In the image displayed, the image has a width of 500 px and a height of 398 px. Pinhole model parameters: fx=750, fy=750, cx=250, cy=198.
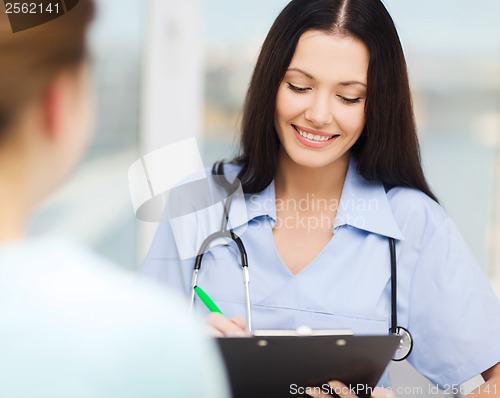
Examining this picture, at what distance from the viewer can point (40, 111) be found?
1.51 ft

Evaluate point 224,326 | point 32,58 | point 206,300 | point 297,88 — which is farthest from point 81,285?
point 297,88

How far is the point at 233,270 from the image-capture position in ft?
4.26

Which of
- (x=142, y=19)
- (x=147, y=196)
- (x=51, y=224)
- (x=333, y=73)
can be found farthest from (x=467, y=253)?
(x=142, y=19)

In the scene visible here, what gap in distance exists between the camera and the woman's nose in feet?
4.11

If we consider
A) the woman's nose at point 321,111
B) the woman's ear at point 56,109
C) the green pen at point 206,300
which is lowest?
the woman's ear at point 56,109

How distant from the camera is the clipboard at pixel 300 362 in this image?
2.94ft

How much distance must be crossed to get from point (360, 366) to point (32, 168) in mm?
605

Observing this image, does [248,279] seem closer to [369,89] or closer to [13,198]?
[369,89]

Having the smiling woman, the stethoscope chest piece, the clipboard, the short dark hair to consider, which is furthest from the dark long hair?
the short dark hair

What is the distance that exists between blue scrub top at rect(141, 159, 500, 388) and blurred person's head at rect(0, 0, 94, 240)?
0.83 metres

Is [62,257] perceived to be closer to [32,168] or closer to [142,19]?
[32,168]

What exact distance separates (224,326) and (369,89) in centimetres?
46

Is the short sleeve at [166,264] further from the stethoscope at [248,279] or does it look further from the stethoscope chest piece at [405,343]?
the stethoscope chest piece at [405,343]

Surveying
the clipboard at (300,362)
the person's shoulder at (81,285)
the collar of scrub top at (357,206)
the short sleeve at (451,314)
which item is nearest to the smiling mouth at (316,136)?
the collar of scrub top at (357,206)
